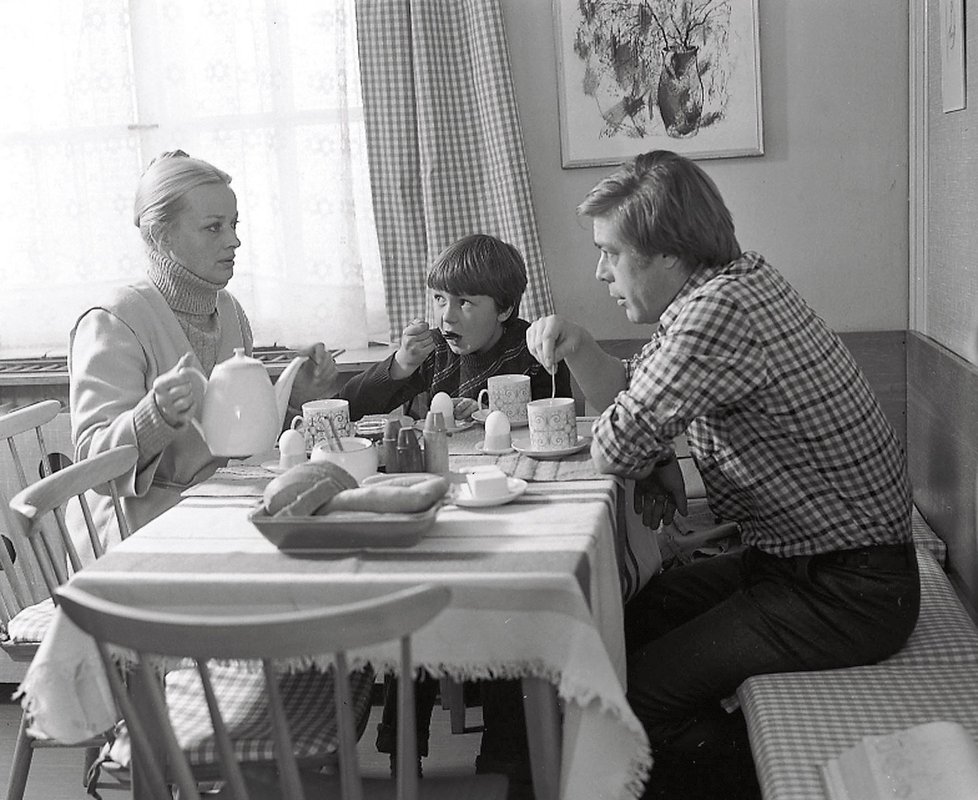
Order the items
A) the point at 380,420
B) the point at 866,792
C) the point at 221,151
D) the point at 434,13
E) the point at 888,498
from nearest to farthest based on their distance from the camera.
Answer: the point at 866,792
the point at 888,498
the point at 380,420
the point at 434,13
the point at 221,151

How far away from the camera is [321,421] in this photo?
2176mm

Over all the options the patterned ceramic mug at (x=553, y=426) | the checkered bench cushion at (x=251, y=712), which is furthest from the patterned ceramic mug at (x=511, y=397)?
the checkered bench cushion at (x=251, y=712)

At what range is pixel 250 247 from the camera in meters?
3.37

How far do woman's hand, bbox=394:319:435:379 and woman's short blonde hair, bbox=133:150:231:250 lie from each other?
0.53 m

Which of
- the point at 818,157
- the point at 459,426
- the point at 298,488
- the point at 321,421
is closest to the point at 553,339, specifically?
the point at 459,426

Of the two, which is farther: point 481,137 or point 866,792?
point 481,137

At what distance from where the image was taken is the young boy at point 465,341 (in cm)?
269

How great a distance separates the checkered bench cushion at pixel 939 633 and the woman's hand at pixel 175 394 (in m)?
1.24

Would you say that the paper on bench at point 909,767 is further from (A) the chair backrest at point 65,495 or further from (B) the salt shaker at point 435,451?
(A) the chair backrest at point 65,495

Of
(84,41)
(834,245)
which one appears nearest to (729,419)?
(834,245)

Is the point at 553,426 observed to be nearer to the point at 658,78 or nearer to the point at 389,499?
the point at 389,499

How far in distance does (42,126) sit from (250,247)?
2.27 ft

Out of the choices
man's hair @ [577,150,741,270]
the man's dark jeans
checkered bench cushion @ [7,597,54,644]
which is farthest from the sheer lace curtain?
the man's dark jeans

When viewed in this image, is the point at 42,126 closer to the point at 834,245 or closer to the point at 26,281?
the point at 26,281
